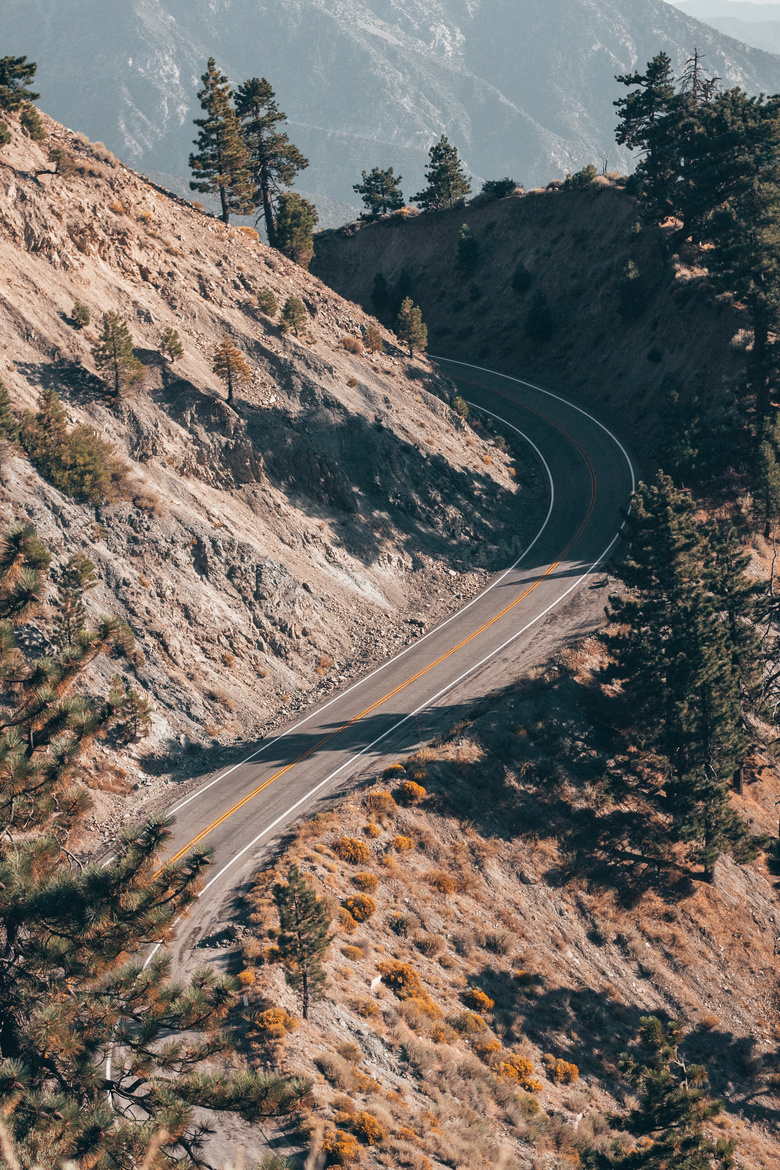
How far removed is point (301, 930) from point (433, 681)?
787 inches

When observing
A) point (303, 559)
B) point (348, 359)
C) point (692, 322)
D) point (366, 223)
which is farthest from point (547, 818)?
point (366, 223)

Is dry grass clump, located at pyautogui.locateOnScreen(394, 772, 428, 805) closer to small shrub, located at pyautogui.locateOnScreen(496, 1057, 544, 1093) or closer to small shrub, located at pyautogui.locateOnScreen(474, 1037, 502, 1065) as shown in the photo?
small shrub, located at pyautogui.locateOnScreen(474, 1037, 502, 1065)

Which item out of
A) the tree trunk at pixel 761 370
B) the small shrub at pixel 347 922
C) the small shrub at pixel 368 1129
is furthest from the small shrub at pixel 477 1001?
the tree trunk at pixel 761 370

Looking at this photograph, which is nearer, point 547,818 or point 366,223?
point 547,818

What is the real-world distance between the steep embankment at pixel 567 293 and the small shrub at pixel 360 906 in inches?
1671

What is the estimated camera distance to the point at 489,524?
5216 cm

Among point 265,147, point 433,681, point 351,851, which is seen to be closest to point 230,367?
point 433,681

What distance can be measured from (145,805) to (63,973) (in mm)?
18402

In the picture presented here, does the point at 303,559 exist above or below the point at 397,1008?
above

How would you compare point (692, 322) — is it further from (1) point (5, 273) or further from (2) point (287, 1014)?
(2) point (287, 1014)

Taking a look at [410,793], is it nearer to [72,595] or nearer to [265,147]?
[72,595]

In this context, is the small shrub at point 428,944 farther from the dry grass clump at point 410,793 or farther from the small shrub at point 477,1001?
the dry grass clump at point 410,793

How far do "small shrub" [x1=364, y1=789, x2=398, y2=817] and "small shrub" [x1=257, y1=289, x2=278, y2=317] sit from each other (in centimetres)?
3501

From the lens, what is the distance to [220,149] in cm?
5872
